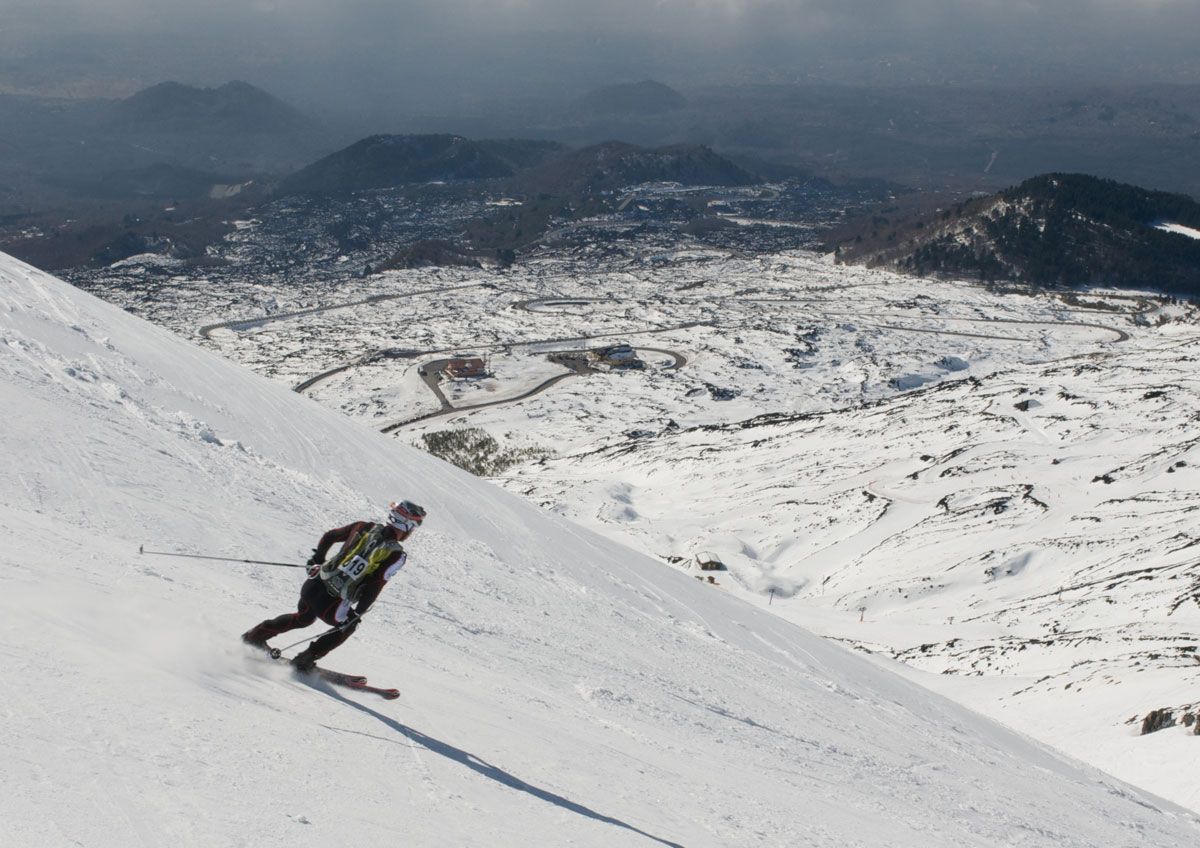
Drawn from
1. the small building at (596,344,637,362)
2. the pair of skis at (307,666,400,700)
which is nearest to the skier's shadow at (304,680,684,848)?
the pair of skis at (307,666,400,700)

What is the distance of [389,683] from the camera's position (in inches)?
377

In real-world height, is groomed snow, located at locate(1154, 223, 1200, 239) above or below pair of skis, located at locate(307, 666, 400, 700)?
above

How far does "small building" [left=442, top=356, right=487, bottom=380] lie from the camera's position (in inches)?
4294

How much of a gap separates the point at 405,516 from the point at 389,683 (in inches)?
70.0

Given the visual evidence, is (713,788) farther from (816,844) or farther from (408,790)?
(408,790)

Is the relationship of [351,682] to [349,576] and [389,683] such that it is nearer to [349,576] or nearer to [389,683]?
[389,683]

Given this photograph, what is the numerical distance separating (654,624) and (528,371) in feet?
327

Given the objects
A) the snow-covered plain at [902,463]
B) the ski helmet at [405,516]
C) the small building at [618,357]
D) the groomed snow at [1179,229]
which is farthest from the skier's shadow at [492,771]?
the groomed snow at [1179,229]

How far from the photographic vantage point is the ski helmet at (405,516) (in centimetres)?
904

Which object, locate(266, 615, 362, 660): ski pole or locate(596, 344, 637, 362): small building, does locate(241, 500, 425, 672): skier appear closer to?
locate(266, 615, 362, 660): ski pole

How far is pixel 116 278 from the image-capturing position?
645 ft

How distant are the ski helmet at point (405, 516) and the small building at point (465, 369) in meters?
100

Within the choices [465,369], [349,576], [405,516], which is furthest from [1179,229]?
[349,576]

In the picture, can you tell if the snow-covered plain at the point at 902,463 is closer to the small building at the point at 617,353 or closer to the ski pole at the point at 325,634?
the small building at the point at 617,353
